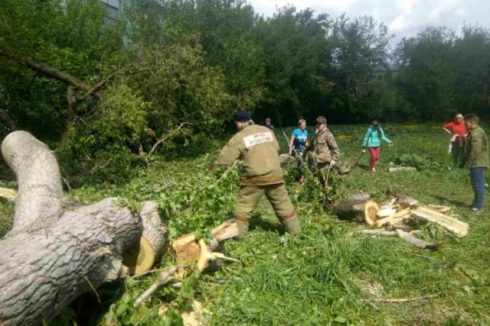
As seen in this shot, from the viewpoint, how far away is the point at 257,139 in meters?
5.68

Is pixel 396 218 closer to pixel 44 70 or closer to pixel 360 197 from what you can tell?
pixel 360 197

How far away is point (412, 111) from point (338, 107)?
19.5 feet

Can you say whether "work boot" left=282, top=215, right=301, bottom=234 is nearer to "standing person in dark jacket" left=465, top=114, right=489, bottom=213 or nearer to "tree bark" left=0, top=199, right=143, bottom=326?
A: "tree bark" left=0, top=199, right=143, bottom=326

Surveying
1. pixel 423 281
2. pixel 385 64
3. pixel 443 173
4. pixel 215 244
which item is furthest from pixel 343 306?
pixel 385 64

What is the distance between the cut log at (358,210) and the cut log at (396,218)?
0.15 meters

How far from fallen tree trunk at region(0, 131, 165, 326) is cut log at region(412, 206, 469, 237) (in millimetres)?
4212

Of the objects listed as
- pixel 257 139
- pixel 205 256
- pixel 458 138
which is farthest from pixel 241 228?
pixel 458 138

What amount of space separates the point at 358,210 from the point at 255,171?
209 centimetres

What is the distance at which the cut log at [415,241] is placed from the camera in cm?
564

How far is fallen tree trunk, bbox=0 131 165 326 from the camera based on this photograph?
2.85 m

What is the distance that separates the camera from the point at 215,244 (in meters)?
4.67

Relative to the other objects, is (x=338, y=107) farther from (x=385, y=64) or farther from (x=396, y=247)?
(x=396, y=247)

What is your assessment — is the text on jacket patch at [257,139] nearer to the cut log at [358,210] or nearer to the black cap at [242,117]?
the black cap at [242,117]

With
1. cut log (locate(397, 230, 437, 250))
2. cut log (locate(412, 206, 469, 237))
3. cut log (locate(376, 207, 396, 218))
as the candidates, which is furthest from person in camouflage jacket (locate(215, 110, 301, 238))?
cut log (locate(412, 206, 469, 237))
